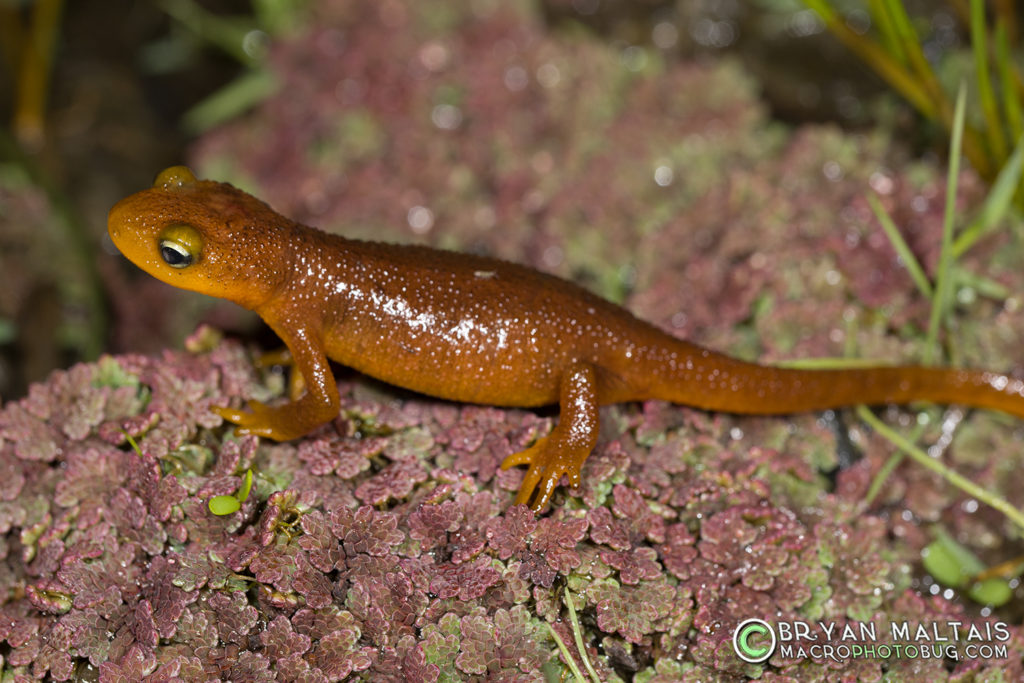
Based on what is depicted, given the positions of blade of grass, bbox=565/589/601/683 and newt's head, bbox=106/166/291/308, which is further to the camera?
newt's head, bbox=106/166/291/308

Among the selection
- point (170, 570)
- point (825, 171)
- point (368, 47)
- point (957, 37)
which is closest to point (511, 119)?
point (368, 47)

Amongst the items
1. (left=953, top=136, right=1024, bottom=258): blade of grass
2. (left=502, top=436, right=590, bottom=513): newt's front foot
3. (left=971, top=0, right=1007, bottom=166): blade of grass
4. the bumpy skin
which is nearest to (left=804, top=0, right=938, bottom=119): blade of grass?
(left=971, top=0, right=1007, bottom=166): blade of grass

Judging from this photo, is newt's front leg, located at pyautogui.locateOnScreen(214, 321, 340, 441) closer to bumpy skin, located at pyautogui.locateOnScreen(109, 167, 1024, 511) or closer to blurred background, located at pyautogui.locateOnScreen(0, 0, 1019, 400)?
bumpy skin, located at pyautogui.locateOnScreen(109, 167, 1024, 511)

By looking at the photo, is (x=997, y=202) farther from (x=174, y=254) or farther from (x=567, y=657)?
(x=174, y=254)

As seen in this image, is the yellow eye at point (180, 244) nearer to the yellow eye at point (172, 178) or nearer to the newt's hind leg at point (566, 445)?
the yellow eye at point (172, 178)

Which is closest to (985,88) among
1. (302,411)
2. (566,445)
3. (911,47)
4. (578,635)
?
(911,47)

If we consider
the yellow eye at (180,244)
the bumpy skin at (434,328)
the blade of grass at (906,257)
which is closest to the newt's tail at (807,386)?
the bumpy skin at (434,328)
